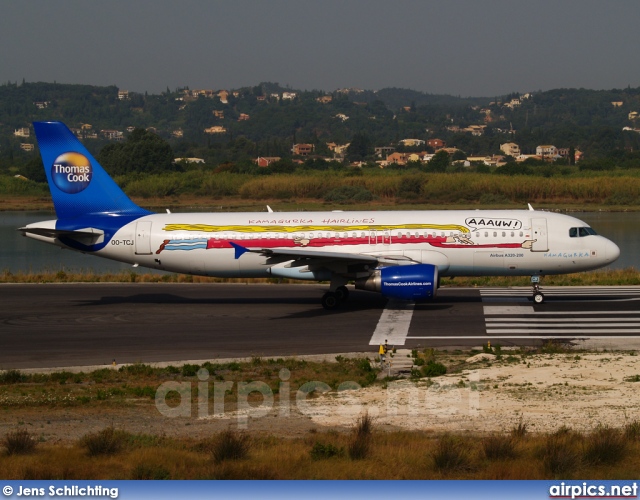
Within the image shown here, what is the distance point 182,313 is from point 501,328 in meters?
12.2

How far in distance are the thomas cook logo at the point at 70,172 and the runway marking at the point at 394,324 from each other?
1359cm

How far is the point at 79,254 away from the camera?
70625 mm

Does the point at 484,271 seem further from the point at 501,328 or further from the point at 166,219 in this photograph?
the point at 166,219

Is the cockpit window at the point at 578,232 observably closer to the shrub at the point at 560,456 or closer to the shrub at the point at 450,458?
the shrub at the point at 560,456

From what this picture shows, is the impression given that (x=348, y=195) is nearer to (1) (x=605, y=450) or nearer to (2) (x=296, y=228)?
(2) (x=296, y=228)

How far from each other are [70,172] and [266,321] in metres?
11.2

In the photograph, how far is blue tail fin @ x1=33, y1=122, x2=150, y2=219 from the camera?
1432 inches

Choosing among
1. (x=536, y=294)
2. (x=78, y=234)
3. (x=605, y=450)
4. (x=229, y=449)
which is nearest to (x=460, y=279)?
(x=536, y=294)

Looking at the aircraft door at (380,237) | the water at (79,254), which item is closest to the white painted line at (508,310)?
the aircraft door at (380,237)

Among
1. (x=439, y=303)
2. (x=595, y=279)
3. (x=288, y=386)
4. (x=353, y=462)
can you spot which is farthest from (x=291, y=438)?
(x=595, y=279)

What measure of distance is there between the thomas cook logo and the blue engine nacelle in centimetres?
1320

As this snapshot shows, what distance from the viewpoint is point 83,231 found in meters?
35.4

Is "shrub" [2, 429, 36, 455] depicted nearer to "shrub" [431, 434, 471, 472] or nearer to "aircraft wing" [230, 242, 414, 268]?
"shrub" [431, 434, 471, 472]

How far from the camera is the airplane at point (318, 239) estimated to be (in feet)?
111
